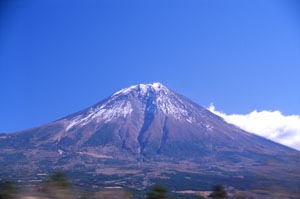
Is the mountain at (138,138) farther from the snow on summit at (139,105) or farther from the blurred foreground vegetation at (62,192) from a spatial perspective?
the blurred foreground vegetation at (62,192)

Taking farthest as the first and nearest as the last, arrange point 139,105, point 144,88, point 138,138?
point 144,88 → point 139,105 → point 138,138

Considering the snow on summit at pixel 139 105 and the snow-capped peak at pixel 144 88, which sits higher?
the snow-capped peak at pixel 144 88

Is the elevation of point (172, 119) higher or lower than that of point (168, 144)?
higher

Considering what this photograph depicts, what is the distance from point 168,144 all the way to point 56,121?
43.0m

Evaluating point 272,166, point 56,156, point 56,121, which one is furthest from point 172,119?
point 272,166

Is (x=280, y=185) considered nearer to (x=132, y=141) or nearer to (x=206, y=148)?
(x=206, y=148)

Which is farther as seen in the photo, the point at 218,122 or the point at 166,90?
the point at 166,90

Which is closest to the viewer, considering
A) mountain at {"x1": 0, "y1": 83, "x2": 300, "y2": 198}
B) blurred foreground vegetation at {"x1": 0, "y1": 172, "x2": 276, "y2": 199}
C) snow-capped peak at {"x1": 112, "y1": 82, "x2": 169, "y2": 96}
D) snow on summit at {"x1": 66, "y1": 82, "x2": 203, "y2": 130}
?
blurred foreground vegetation at {"x1": 0, "y1": 172, "x2": 276, "y2": 199}

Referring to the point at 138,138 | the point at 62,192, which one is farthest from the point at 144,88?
the point at 62,192

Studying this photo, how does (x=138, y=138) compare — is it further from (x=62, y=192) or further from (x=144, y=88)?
(x=62, y=192)

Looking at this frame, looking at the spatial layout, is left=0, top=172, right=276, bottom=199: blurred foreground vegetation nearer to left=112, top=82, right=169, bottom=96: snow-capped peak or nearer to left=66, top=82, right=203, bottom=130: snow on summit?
left=66, top=82, right=203, bottom=130: snow on summit

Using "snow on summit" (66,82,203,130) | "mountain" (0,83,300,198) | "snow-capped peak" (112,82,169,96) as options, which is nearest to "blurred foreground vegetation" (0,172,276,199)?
"mountain" (0,83,300,198)

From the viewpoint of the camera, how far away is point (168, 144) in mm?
131250

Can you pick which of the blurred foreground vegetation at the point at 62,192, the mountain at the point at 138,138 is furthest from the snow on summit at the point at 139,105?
the blurred foreground vegetation at the point at 62,192
